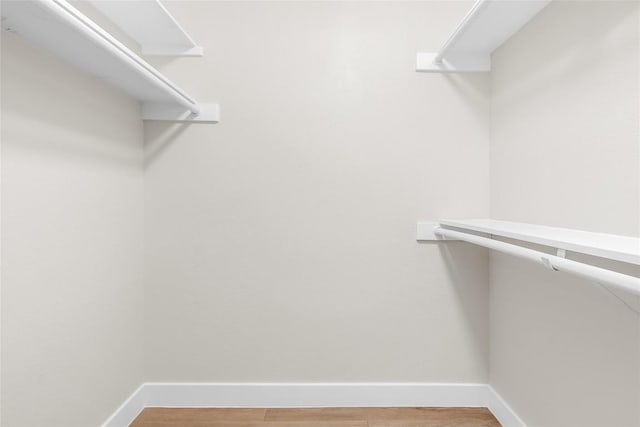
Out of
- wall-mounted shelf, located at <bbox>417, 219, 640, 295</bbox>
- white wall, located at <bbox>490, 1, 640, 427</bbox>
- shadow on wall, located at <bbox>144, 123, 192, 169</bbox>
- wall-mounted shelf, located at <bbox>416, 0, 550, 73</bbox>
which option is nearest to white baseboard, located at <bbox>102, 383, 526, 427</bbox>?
white wall, located at <bbox>490, 1, 640, 427</bbox>

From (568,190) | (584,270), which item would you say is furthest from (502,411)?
(584,270)

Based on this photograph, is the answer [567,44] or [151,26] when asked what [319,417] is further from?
[151,26]

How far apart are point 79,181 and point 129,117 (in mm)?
455

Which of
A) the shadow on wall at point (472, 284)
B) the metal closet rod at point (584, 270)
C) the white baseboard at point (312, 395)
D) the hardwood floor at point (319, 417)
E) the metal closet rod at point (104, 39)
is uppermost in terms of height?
the metal closet rod at point (104, 39)

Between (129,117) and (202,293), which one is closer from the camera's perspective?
(129,117)

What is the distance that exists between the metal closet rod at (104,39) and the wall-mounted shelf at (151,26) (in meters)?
0.28

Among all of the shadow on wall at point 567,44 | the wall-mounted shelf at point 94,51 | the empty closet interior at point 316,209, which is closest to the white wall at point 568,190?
the shadow on wall at point 567,44

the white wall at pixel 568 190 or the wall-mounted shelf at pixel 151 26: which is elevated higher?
the wall-mounted shelf at pixel 151 26

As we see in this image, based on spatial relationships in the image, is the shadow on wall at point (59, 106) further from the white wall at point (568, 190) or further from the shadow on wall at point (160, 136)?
the white wall at point (568, 190)

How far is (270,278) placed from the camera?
165 centimetres

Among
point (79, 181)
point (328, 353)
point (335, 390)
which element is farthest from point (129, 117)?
point (335, 390)

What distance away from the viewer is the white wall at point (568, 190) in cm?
91

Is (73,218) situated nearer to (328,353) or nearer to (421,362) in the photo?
(328,353)

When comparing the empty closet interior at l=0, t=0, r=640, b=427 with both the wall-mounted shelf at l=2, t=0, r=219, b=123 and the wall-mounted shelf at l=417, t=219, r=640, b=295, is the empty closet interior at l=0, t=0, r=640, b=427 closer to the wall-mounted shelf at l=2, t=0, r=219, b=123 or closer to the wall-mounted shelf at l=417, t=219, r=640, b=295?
the wall-mounted shelf at l=2, t=0, r=219, b=123
